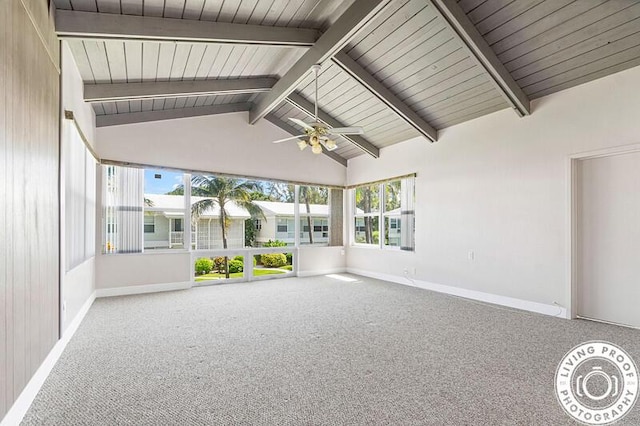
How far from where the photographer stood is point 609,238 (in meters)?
4.04

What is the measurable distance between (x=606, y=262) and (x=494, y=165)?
1.83m

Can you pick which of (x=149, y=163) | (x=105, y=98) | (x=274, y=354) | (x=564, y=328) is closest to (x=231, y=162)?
(x=149, y=163)

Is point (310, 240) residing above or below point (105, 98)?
below

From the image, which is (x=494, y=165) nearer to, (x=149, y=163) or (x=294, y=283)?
(x=294, y=283)

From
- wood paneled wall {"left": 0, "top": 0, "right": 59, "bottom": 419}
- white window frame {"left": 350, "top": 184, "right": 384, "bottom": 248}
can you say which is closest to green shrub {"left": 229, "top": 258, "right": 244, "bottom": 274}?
white window frame {"left": 350, "top": 184, "right": 384, "bottom": 248}

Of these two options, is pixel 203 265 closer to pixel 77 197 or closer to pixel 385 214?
pixel 77 197

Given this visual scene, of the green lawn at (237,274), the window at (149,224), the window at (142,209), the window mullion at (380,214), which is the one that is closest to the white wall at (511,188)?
the window mullion at (380,214)

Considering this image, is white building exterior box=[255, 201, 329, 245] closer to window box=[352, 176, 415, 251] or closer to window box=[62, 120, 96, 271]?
window box=[352, 176, 415, 251]

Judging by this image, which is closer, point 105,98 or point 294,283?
point 105,98

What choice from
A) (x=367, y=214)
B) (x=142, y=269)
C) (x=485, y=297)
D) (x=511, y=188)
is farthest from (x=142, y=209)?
(x=511, y=188)

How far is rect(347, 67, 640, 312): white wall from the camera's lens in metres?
4.04

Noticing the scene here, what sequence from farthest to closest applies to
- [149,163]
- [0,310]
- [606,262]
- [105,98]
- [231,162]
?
1. [231,162]
2. [149,163]
3. [105,98]
4. [606,262]
5. [0,310]

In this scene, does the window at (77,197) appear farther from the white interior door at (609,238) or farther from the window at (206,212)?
the white interior door at (609,238)

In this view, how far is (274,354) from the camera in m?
3.07
